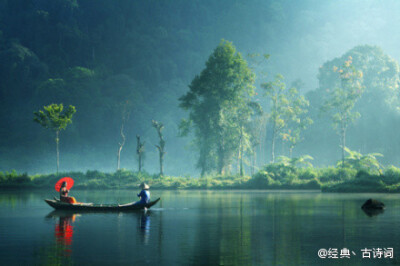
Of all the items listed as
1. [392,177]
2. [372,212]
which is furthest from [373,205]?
[392,177]

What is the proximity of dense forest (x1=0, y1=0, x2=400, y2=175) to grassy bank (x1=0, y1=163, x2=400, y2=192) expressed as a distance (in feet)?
25.1

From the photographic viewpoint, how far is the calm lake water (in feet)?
50.1

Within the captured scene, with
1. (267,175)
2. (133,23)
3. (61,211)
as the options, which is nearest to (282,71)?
(133,23)

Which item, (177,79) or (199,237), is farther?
(177,79)

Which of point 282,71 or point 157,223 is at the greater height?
point 282,71

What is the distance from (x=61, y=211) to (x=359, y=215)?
1704cm

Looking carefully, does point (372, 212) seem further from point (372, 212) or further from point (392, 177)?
point (392, 177)

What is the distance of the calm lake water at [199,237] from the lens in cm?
1527

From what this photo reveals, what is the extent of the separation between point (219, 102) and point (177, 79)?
203 ft

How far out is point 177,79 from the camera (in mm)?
135250

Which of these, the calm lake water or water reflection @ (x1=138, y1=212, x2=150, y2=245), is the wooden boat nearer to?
the calm lake water

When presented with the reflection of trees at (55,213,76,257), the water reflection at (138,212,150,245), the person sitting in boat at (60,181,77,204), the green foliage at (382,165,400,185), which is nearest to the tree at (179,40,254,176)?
the green foliage at (382,165,400,185)

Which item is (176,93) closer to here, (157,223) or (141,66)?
(141,66)

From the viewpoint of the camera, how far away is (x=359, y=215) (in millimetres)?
28203
